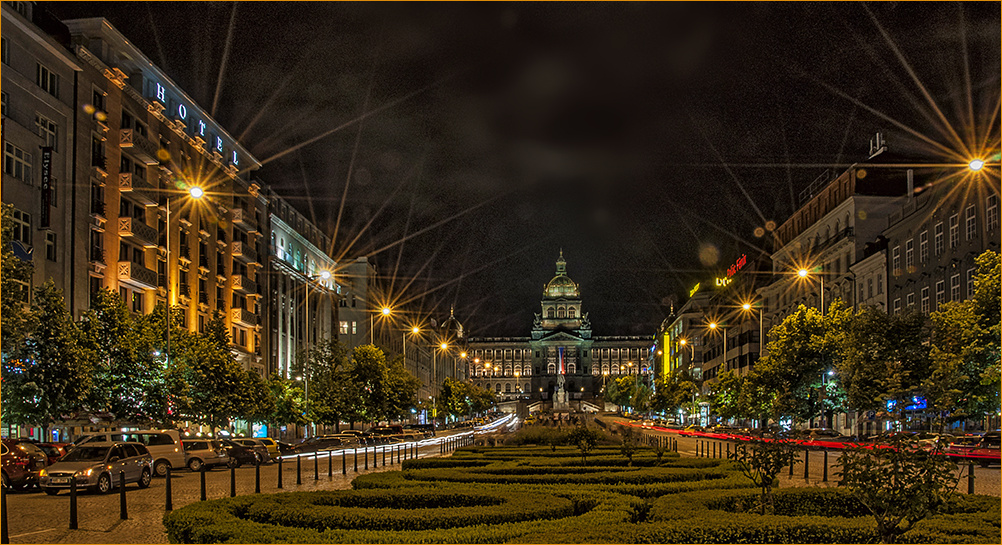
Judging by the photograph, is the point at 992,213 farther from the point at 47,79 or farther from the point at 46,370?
the point at 47,79

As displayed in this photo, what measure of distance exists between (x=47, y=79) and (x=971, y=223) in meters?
51.5

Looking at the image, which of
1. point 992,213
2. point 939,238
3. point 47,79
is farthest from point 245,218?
point 992,213

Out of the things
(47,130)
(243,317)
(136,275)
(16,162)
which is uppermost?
(47,130)

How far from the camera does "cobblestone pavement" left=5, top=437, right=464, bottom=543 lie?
702 inches

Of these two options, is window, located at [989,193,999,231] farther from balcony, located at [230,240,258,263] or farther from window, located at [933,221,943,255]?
balcony, located at [230,240,258,263]

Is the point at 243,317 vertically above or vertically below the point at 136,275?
below

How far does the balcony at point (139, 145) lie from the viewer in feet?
184

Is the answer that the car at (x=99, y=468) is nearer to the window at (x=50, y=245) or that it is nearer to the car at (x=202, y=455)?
the car at (x=202, y=455)

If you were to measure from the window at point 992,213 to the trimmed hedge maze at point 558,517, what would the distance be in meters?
38.6

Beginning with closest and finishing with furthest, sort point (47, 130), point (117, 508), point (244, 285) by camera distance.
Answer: point (117, 508) < point (47, 130) < point (244, 285)

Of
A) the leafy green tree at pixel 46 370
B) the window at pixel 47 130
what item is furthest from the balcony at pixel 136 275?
the leafy green tree at pixel 46 370

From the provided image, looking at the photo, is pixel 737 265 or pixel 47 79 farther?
pixel 737 265

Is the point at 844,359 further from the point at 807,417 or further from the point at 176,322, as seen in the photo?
the point at 176,322

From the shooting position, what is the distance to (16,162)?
44594 millimetres
